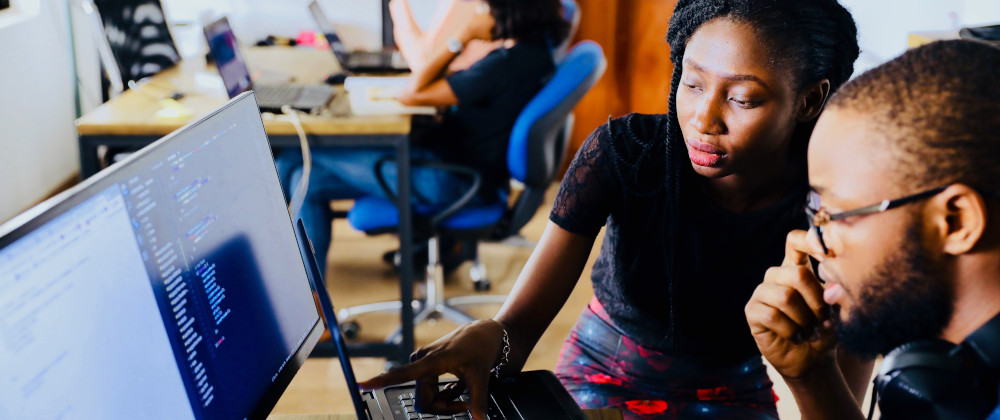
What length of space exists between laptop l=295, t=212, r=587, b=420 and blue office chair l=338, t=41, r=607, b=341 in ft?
4.12

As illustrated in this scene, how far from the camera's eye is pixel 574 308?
8.94 feet

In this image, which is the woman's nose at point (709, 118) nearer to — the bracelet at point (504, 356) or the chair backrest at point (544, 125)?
the bracelet at point (504, 356)

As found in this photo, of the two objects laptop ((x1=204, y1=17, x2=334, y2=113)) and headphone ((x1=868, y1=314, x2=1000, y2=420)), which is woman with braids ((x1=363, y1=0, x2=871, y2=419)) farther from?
laptop ((x1=204, y1=17, x2=334, y2=113))

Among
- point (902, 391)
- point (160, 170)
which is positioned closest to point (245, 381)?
point (160, 170)

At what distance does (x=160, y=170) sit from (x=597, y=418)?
0.55m

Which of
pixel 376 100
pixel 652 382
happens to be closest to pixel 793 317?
pixel 652 382

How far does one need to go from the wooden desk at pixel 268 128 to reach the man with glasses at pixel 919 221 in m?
1.46

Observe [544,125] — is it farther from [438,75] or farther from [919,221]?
[919,221]

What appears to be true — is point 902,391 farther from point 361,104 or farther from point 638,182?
point 361,104

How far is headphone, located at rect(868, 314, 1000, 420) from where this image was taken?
27.0 inches

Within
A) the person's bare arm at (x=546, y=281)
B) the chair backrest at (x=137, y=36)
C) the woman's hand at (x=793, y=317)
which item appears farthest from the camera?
the chair backrest at (x=137, y=36)

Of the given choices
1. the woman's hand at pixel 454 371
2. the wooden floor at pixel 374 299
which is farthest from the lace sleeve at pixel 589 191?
the wooden floor at pixel 374 299

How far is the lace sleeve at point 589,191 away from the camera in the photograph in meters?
1.18

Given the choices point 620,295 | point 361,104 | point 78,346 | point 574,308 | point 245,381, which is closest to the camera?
point 78,346
